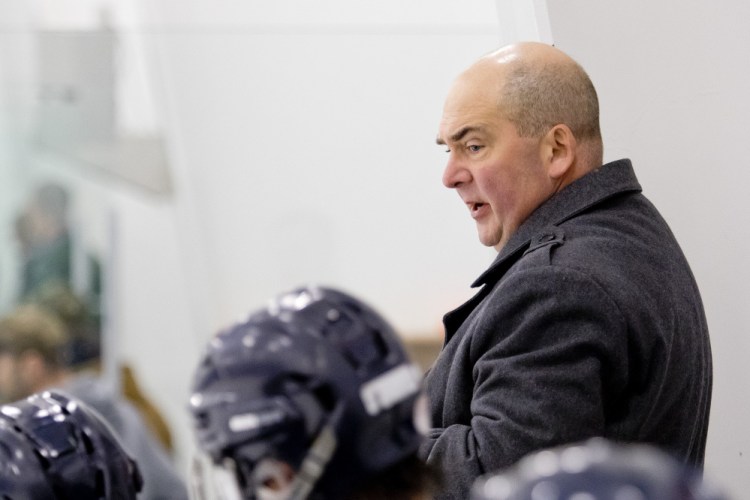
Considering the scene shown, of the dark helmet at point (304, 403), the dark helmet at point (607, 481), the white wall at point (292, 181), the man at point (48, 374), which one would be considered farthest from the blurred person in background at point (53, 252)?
the dark helmet at point (607, 481)

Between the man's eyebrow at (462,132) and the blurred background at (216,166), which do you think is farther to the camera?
the blurred background at (216,166)

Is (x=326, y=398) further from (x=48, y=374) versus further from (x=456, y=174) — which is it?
(x=48, y=374)

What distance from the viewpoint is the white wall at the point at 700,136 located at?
125 inches

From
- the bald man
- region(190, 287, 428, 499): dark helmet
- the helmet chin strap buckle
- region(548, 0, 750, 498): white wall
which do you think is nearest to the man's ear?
the bald man

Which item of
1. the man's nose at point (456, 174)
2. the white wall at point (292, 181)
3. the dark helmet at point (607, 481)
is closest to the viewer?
the dark helmet at point (607, 481)

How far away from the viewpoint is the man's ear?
245 cm

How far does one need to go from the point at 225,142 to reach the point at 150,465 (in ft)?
6.14

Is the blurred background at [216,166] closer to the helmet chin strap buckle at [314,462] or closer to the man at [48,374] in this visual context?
the man at [48,374]

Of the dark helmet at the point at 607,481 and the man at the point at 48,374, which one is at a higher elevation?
the dark helmet at the point at 607,481

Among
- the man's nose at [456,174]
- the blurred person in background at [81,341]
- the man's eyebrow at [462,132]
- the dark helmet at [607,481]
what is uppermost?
the dark helmet at [607,481]

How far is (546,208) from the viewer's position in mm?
2416

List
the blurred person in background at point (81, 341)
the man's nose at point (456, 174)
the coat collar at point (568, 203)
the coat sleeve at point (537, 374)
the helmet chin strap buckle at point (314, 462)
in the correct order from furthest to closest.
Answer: the blurred person in background at point (81, 341), the man's nose at point (456, 174), the coat collar at point (568, 203), the coat sleeve at point (537, 374), the helmet chin strap buckle at point (314, 462)

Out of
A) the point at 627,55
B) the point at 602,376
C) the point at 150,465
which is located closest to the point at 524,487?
the point at 602,376

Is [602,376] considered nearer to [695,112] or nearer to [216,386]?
[216,386]
